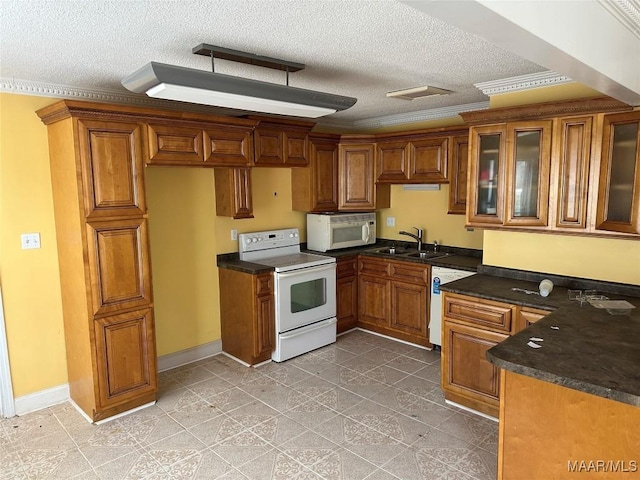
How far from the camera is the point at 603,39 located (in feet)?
6.13

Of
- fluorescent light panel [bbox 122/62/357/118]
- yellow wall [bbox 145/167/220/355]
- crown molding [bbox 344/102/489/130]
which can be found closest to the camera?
fluorescent light panel [bbox 122/62/357/118]

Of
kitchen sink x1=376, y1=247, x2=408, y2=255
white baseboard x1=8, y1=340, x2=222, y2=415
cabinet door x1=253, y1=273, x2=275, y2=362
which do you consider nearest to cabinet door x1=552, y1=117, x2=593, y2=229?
kitchen sink x1=376, y1=247, x2=408, y2=255

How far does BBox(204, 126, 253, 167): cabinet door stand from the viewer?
3.53 metres

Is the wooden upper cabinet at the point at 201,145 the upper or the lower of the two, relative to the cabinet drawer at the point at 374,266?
upper

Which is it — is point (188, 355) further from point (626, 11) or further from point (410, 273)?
point (626, 11)

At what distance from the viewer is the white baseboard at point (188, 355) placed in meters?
3.99

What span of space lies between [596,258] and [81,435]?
12.1 feet

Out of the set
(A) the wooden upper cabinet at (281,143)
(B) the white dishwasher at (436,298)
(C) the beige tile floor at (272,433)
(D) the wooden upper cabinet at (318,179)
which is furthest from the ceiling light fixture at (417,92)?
(C) the beige tile floor at (272,433)

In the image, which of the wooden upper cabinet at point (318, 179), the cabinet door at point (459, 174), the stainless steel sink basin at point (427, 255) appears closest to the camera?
the cabinet door at point (459, 174)

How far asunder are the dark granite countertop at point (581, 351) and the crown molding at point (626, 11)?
4.80 ft

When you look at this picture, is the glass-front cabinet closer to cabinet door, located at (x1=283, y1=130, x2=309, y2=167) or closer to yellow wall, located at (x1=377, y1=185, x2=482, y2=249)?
yellow wall, located at (x1=377, y1=185, x2=482, y2=249)

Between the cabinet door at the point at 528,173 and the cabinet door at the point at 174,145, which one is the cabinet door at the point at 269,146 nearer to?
the cabinet door at the point at 174,145

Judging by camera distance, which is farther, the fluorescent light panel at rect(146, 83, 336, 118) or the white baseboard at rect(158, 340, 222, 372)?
the white baseboard at rect(158, 340, 222, 372)

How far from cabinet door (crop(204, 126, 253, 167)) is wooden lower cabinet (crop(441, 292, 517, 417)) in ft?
6.62
